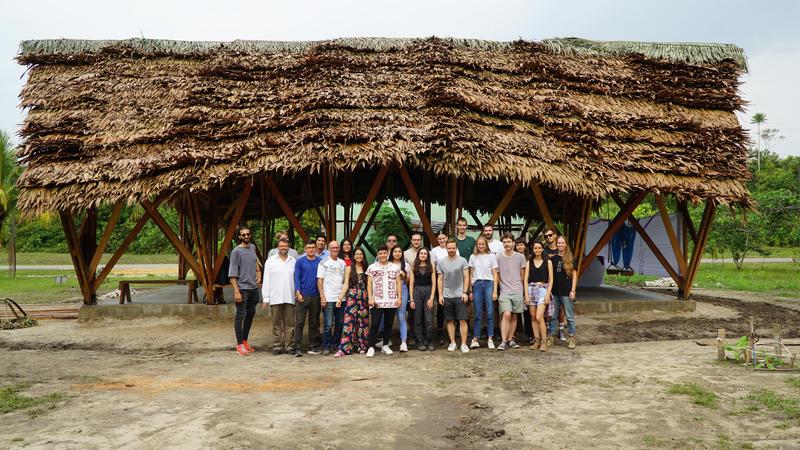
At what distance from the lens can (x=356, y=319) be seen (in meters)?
7.10

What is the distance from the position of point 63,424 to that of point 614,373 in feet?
16.4

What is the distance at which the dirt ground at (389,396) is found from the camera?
400 cm

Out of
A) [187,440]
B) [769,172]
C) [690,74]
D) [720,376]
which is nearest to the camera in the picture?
[187,440]

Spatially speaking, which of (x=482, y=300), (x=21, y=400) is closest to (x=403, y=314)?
(x=482, y=300)

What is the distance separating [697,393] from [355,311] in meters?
3.76

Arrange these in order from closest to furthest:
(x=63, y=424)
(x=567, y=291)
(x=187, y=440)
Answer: (x=187, y=440) < (x=63, y=424) < (x=567, y=291)

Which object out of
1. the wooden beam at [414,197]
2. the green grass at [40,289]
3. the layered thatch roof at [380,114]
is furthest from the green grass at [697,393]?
the green grass at [40,289]

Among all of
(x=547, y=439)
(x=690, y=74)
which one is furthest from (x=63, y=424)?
(x=690, y=74)

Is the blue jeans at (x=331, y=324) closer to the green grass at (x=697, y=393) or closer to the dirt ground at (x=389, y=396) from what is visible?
the dirt ground at (x=389, y=396)

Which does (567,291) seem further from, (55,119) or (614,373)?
(55,119)

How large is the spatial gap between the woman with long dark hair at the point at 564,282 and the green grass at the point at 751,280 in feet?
28.1

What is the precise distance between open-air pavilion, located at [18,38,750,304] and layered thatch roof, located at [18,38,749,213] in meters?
0.03

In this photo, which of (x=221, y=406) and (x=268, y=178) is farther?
(x=268, y=178)

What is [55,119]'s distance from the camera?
9.94m
